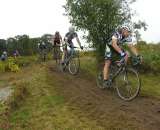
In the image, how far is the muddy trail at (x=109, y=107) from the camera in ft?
41.3

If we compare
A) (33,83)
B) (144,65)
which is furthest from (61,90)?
(144,65)

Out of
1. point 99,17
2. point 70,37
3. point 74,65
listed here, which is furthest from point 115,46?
point 99,17

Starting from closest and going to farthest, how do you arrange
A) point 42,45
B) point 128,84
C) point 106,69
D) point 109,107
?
point 109,107 < point 128,84 < point 106,69 < point 42,45

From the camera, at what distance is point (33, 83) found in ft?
59.3

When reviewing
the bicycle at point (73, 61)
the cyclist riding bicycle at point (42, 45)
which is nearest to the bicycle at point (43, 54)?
the cyclist riding bicycle at point (42, 45)

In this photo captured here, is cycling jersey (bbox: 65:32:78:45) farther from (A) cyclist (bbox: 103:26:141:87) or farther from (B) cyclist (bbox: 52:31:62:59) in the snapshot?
(A) cyclist (bbox: 103:26:141:87)

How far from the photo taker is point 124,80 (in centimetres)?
1545

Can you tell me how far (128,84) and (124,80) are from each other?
0.26 meters

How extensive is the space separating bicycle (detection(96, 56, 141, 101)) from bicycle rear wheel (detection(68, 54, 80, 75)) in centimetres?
452

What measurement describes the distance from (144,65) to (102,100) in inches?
330

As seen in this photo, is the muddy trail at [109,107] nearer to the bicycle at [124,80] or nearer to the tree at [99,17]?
the bicycle at [124,80]

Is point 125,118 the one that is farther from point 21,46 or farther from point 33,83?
point 21,46

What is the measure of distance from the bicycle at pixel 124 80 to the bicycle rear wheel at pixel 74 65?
4.52 meters

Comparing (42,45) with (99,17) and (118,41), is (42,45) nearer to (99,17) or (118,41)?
(99,17)
